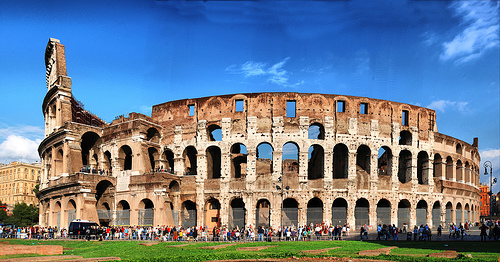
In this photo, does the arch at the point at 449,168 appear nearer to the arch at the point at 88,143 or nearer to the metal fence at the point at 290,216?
the metal fence at the point at 290,216

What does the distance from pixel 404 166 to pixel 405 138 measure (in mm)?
2690

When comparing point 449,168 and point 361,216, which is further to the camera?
point 449,168

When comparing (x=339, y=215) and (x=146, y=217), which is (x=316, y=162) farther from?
(x=146, y=217)

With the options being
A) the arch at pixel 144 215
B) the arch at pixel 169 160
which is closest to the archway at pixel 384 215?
the arch at pixel 169 160

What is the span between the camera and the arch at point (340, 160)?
142 ft

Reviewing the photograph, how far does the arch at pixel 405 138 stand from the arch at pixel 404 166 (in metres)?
0.90

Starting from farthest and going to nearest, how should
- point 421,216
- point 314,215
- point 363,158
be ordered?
point 363,158, point 421,216, point 314,215

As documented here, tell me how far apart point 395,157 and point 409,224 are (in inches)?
241

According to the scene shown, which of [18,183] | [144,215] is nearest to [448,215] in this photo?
[144,215]

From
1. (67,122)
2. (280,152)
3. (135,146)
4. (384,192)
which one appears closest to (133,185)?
(135,146)

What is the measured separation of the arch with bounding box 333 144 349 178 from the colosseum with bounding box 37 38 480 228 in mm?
103

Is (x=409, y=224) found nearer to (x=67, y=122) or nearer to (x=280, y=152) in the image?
(x=280, y=152)

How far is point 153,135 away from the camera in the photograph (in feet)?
151

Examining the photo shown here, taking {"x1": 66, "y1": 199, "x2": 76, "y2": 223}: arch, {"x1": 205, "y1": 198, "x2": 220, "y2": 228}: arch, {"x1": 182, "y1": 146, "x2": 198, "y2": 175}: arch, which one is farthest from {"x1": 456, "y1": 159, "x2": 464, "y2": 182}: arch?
{"x1": 66, "y1": 199, "x2": 76, "y2": 223}: arch
